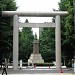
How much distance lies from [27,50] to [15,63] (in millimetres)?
49126

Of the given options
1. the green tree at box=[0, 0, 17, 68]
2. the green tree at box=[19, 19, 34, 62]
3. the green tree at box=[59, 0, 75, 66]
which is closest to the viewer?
the green tree at box=[59, 0, 75, 66]

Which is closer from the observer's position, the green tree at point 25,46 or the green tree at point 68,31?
the green tree at point 68,31

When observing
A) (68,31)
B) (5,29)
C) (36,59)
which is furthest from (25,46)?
(68,31)

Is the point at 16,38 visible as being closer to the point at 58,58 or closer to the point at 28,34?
the point at 58,58

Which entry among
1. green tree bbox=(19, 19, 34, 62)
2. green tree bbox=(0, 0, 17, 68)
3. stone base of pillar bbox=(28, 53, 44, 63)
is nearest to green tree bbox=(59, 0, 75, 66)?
green tree bbox=(0, 0, 17, 68)

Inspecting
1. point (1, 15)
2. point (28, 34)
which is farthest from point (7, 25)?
point (28, 34)

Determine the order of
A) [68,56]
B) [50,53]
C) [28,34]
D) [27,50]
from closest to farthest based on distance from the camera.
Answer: [68,56] < [50,53] < [27,50] < [28,34]

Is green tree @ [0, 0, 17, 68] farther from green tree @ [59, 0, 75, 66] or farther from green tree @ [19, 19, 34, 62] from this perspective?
green tree @ [19, 19, 34, 62]

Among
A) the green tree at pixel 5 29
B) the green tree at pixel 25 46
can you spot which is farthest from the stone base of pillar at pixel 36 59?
the green tree at pixel 5 29

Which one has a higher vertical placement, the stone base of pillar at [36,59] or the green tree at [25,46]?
the green tree at [25,46]

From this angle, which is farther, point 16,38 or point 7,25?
point 7,25

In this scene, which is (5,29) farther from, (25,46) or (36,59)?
(25,46)

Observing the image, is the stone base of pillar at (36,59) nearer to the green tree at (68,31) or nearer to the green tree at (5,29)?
the green tree at (68,31)

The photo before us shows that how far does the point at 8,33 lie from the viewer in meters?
48.9
